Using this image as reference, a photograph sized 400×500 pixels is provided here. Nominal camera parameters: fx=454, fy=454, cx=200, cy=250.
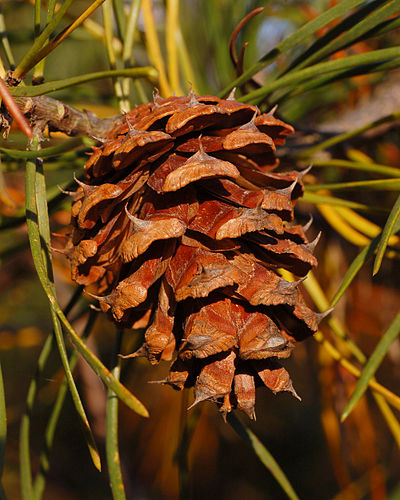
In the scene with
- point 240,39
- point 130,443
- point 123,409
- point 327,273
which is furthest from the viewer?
point 123,409

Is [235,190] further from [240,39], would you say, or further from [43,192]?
[240,39]

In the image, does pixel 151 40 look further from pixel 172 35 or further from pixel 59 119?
pixel 59 119

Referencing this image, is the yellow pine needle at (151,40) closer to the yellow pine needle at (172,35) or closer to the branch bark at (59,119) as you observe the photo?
the yellow pine needle at (172,35)

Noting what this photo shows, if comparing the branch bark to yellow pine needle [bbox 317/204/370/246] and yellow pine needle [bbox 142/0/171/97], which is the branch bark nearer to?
yellow pine needle [bbox 142/0/171/97]

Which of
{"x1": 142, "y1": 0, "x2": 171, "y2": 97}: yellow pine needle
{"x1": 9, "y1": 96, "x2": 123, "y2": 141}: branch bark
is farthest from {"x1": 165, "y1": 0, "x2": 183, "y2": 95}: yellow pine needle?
{"x1": 9, "y1": 96, "x2": 123, "y2": 141}: branch bark

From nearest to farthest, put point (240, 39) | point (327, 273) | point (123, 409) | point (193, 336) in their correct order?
point (193, 336), point (240, 39), point (327, 273), point (123, 409)

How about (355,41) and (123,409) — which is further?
(123,409)

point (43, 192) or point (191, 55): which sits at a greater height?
point (191, 55)

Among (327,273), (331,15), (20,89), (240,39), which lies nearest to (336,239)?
(327,273)
